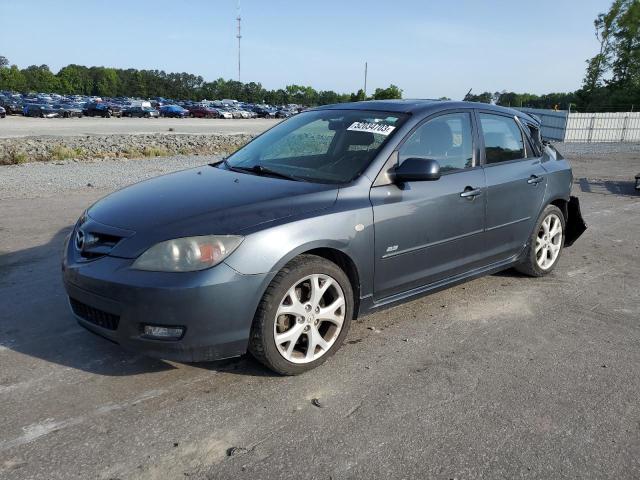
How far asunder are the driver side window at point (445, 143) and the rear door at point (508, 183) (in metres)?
0.21

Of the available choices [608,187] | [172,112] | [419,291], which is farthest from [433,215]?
[172,112]

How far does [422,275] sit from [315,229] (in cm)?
113

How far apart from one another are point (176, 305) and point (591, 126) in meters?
28.3

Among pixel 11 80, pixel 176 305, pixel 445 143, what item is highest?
pixel 11 80

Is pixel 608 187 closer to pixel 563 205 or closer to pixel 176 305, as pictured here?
pixel 563 205

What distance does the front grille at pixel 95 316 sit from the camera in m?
3.24

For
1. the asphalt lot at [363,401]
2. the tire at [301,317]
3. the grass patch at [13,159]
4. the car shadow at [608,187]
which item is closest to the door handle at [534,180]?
the asphalt lot at [363,401]

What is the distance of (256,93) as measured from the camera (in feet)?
462

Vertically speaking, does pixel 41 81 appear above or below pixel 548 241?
above

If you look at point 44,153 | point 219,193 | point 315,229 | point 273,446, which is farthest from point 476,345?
point 44,153

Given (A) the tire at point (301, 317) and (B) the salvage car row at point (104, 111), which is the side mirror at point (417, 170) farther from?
(B) the salvage car row at point (104, 111)

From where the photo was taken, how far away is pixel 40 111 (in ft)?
166

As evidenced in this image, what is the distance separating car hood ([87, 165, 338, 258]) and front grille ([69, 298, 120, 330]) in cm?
36

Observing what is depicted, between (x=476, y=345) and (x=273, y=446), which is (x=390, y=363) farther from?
Result: (x=273, y=446)
